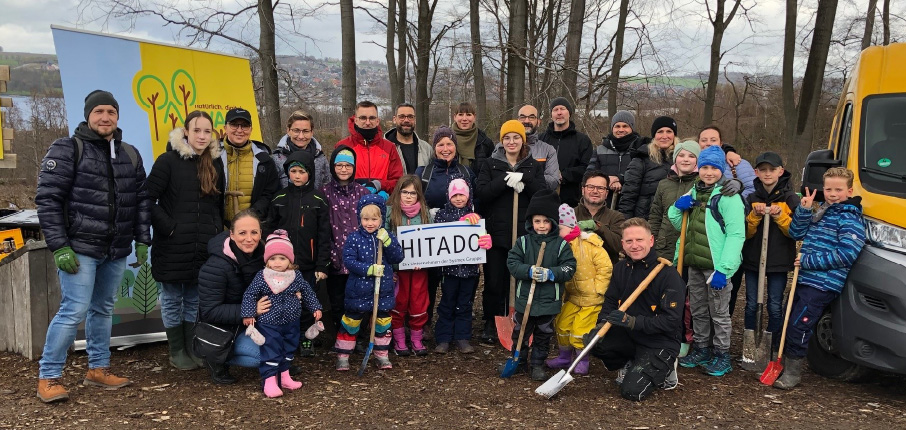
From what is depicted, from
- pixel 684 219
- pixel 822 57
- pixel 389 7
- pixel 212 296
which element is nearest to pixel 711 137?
pixel 684 219

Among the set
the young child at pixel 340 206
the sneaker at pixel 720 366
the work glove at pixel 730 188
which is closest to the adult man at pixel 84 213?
the young child at pixel 340 206

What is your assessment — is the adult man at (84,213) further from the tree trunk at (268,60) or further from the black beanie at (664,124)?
the tree trunk at (268,60)

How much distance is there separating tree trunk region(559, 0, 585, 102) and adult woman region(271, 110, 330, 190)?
467cm

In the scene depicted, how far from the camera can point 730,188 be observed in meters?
5.62

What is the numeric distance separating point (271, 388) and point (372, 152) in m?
2.55

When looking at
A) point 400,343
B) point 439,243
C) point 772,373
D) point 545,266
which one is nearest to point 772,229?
point 772,373

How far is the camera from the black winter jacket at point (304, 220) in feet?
19.2

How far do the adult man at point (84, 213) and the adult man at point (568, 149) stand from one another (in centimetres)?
423

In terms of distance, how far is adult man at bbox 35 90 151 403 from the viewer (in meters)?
4.72

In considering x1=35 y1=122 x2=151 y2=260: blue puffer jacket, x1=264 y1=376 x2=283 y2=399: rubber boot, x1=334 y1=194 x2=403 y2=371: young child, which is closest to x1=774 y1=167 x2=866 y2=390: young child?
x1=334 y1=194 x2=403 y2=371: young child

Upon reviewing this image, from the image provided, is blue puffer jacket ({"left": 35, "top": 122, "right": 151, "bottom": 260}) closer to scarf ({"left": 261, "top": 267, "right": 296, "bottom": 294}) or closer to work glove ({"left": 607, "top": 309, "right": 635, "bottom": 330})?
scarf ({"left": 261, "top": 267, "right": 296, "bottom": 294})

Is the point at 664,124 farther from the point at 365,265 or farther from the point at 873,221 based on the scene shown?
the point at 365,265

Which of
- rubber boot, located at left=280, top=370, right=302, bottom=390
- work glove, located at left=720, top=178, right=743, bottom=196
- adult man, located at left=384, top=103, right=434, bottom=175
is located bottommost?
rubber boot, located at left=280, top=370, right=302, bottom=390

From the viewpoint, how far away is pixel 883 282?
483 centimetres
